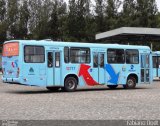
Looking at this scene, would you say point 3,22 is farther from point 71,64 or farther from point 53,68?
point 53,68

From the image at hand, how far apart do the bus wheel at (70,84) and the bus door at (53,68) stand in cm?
55

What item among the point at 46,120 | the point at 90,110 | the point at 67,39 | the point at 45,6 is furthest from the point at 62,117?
the point at 45,6

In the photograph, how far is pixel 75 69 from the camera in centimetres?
2359

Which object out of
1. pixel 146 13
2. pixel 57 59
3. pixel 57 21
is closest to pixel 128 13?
pixel 146 13

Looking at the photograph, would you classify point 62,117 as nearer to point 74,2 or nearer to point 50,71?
point 50,71

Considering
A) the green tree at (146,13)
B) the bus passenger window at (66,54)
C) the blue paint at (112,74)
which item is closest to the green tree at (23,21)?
the green tree at (146,13)

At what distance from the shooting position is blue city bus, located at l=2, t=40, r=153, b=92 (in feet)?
71.4

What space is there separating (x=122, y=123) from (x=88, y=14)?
64.5 meters

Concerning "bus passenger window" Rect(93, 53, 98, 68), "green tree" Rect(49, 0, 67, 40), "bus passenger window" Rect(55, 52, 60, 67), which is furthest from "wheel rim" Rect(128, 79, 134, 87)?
"green tree" Rect(49, 0, 67, 40)

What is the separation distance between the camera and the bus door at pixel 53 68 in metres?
22.5

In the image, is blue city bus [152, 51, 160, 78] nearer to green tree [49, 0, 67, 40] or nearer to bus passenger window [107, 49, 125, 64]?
bus passenger window [107, 49, 125, 64]

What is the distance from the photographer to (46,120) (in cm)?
1142

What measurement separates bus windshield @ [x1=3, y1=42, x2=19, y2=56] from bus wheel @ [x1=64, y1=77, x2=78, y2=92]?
126 inches

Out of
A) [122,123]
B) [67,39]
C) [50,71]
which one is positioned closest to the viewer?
[122,123]
